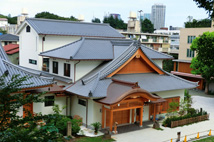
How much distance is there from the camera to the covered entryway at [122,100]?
1908cm

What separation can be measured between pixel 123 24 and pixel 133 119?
3207 inches

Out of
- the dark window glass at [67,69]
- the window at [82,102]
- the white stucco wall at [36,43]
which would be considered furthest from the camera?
the white stucco wall at [36,43]

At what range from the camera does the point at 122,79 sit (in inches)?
886

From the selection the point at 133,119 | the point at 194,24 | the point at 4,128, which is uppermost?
the point at 194,24

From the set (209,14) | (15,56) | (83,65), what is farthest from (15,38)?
(209,14)

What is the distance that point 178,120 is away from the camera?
73.0ft

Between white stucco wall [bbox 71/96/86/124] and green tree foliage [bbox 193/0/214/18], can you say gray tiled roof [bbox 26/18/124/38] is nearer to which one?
white stucco wall [bbox 71/96/86/124]

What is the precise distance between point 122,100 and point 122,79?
12.6 feet

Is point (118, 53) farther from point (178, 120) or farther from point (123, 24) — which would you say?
point (123, 24)

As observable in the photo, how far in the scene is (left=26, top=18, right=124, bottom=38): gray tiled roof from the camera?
30531mm

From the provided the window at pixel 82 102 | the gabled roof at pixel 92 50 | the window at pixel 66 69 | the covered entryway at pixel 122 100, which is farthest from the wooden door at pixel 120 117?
the window at pixel 66 69

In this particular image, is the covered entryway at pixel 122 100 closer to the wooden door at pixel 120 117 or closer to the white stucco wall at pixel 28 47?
the wooden door at pixel 120 117

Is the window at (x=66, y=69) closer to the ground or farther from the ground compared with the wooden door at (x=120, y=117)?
farther from the ground

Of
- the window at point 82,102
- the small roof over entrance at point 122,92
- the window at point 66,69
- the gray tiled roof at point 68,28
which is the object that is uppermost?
the gray tiled roof at point 68,28
